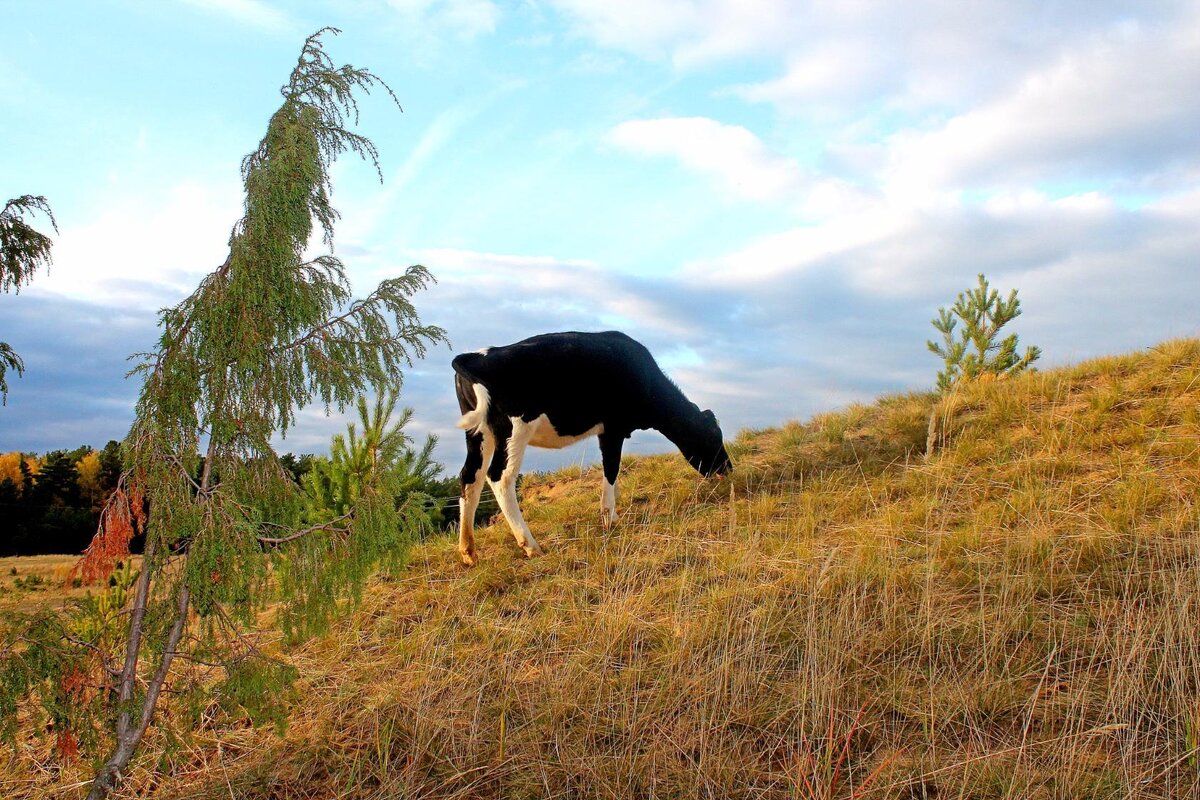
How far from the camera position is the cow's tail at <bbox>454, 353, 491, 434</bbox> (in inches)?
341

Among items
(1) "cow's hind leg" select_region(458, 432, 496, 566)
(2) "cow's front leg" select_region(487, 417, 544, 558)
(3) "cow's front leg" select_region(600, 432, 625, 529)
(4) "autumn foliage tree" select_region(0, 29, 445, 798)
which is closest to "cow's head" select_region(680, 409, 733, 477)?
(3) "cow's front leg" select_region(600, 432, 625, 529)

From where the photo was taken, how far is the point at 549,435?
9172 millimetres

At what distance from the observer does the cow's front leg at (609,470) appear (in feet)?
31.3

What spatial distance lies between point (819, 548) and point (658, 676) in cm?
240

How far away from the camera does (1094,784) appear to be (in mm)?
4676

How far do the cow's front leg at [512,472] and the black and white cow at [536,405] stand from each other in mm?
10

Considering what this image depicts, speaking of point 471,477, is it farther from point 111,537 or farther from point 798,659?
point 111,537

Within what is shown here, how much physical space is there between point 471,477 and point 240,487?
153 inches

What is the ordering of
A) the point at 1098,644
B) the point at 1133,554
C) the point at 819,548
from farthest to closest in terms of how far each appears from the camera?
the point at 819,548, the point at 1133,554, the point at 1098,644

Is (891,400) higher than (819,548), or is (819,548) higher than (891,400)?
(891,400)

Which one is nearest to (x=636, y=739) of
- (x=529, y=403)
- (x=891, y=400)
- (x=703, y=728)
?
(x=703, y=728)

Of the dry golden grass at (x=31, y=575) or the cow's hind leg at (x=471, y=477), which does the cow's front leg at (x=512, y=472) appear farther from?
the dry golden grass at (x=31, y=575)

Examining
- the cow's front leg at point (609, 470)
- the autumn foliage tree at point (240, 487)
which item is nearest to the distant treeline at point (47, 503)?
the cow's front leg at point (609, 470)

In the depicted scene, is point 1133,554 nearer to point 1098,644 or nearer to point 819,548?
point 1098,644
